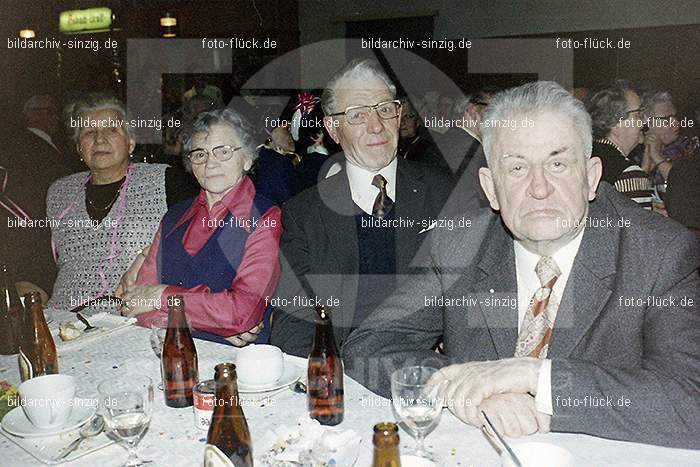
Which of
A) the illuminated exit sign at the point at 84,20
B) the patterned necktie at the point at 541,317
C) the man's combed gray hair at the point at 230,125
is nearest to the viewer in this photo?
the patterned necktie at the point at 541,317

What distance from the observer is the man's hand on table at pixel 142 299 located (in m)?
2.52

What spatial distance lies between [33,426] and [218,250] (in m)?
1.25

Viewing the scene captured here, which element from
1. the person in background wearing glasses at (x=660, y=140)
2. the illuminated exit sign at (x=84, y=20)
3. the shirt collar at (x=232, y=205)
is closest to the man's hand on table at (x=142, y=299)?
the shirt collar at (x=232, y=205)

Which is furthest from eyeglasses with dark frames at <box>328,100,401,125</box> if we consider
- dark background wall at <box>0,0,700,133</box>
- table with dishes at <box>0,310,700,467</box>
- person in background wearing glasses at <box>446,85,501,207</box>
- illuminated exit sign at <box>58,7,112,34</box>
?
illuminated exit sign at <box>58,7,112,34</box>

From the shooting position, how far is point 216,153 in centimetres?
271

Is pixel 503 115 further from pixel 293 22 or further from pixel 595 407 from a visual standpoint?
pixel 293 22

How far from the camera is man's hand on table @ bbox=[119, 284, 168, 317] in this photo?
2520 mm

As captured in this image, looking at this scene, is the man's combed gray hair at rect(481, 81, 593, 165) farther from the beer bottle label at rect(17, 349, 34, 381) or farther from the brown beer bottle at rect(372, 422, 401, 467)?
the beer bottle label at rect(17, 349, 34, 381)

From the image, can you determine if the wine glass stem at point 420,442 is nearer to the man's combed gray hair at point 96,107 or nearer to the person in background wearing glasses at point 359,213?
the person in background wearing glasses at point 359,213

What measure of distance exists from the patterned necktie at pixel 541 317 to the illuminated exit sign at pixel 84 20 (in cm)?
763

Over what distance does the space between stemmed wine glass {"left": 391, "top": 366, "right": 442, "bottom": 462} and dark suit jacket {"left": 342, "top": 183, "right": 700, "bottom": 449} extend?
0.26 metres

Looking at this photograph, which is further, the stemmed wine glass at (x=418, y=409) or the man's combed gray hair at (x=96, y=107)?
the man's combed gray hair at (x=96, y=107)

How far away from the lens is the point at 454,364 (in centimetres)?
156

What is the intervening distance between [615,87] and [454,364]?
2699 mm
